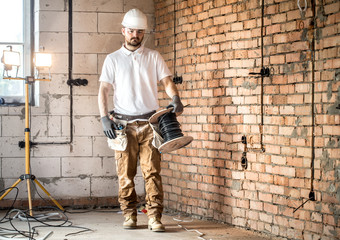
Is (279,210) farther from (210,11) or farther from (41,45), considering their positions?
(41,45)

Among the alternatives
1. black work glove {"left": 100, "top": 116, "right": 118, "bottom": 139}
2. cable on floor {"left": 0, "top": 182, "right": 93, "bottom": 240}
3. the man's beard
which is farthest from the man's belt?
cable on floor {"left": 0, "top": 182, "right": 93, "bottom": 240}

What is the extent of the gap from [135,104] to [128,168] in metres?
0.53

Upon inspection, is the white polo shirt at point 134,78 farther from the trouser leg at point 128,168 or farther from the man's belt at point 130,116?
the trouser leg at point 128,168

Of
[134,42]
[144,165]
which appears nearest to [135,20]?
[134,42]

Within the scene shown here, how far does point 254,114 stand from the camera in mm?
4141

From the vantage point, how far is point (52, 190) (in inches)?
204

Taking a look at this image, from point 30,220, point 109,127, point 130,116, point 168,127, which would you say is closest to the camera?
point 168,127

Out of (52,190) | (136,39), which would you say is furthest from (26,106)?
(136,39)

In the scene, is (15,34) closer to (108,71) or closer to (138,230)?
(108,71)

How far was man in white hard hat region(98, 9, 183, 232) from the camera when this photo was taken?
165 inches

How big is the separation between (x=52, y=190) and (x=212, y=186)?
1684 millimetres

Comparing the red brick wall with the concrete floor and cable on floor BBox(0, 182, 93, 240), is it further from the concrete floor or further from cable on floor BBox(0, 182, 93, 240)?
cable on floor BBox(0, 182, 93, 240)

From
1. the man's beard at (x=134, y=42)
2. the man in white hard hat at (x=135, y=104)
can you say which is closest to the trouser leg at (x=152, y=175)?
the man in white hard hat at (x=135, y=104)

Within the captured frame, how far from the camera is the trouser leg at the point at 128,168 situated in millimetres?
4203
